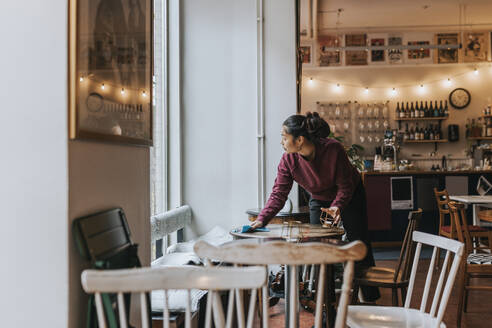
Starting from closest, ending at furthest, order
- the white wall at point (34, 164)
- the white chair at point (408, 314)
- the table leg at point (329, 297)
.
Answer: the white wall at point (34, 164) → the white chair at point (408, 314) → the table leg at point (329, 297)

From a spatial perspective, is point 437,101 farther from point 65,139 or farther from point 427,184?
point 65,139

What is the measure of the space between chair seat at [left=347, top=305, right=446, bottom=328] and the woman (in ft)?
2.89

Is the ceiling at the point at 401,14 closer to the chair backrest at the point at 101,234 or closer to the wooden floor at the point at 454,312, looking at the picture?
the wooden floor at the point at 454,312

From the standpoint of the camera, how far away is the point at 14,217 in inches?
64.2

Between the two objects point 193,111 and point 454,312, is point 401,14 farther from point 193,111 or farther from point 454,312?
point 454,312

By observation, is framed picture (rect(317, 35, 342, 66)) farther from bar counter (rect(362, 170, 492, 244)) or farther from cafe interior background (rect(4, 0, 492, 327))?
bar counter (rect(362, 170, 492, 244))

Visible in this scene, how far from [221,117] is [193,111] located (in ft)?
0.98

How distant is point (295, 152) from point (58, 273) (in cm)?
213

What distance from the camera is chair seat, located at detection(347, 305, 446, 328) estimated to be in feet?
7.27

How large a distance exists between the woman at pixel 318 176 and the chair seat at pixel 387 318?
2.89 ft

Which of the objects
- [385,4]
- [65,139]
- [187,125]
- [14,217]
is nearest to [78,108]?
[65,139]

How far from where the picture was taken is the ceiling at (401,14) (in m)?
8.53

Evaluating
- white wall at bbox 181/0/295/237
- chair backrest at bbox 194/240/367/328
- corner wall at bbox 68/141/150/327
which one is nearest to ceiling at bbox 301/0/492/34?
white wall at bbox 181/0/295/237

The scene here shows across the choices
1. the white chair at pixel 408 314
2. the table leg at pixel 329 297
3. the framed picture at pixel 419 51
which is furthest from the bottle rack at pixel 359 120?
the white chair at pixel 408 314
